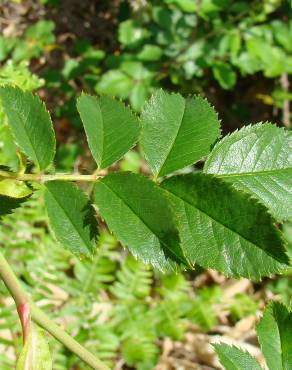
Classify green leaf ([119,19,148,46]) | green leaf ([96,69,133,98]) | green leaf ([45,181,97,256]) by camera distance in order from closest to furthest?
green leaf ([45,181,97,256]), green leaf ([96,69,133,98]), green leaf ([119,19,148,46])

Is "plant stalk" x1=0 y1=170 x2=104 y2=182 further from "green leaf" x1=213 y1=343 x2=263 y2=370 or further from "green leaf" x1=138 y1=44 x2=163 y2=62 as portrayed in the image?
"green leaf" x1=138 y1=44 x2=163 y2=62

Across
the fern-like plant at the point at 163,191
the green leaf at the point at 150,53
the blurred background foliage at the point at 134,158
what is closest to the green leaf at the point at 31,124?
the fern-like plant at the point at 163,191

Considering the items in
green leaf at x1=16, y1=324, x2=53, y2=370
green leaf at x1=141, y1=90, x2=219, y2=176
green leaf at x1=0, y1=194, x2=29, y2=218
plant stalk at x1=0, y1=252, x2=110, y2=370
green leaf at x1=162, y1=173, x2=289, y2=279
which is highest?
green leaf at x1=141, y1=90, x2=219, y2=176

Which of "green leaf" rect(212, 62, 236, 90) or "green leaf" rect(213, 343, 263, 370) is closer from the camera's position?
"green leaf" rect(213, 343, 263, 370)

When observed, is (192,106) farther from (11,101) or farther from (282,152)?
(11,101)

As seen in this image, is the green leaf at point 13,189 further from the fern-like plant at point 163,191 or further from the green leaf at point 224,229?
the green leaf at point 224,229

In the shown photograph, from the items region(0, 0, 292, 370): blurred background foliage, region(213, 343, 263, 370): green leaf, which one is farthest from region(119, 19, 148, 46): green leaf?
region(213, 343, 263, 370): green leaf

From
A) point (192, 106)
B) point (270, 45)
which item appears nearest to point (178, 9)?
point (270, 45)

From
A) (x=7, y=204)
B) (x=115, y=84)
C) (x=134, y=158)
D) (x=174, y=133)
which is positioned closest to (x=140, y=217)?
(x=174, y=133)
